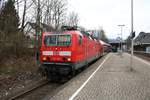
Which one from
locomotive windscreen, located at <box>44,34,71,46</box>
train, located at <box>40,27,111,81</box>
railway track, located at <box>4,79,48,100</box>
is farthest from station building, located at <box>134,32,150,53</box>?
railway track, located at <box>4,79,48,100</box>

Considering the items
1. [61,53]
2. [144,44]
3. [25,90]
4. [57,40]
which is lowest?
[25,90]

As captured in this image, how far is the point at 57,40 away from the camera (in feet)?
50.9

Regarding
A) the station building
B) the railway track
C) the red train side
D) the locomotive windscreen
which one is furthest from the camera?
the station building

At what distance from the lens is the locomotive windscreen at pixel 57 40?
1525 centimetres

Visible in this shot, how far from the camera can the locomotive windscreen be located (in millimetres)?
15250

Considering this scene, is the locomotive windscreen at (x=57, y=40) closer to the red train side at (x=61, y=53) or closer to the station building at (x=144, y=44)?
the red train side at (x=61, y=53)

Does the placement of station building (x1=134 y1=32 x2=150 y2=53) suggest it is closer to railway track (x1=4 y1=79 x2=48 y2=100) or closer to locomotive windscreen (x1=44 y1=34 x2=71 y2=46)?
locomotive windscreen (x1=44 y1=34 x2=71 y2=46)

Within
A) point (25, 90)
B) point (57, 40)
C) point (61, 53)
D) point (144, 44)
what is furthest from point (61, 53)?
point (144, 44)

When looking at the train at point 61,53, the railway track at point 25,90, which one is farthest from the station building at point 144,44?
the railway track at point 25,90

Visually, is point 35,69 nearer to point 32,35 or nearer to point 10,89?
point 10,89

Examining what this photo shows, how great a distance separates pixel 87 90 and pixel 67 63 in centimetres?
456

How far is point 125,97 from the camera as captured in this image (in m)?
9.22

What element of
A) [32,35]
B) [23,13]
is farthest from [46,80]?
[32,35]

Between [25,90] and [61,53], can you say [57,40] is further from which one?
[25,90]
